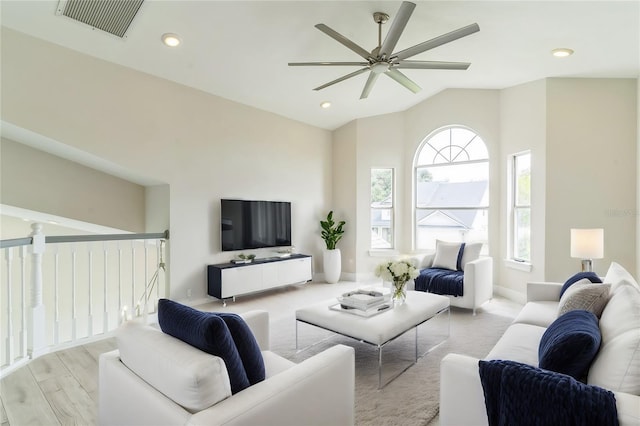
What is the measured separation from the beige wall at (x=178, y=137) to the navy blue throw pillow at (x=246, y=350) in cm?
339

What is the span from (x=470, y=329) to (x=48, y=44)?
213 inches

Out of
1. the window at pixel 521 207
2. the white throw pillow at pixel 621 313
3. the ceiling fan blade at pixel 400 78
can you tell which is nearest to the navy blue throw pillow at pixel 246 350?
the white throw pillow at pixel 621 313

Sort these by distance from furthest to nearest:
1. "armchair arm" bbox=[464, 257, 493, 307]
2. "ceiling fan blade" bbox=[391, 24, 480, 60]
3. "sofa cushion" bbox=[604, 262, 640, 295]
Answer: "armchair arm" bbox=[464, 257, 493, 307] < "ceiling fan blade" bbox=[391, 24, 480, 60] < "sofa cushion" bbox=[604, 262, 640, 295]

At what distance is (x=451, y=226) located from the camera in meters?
6.04

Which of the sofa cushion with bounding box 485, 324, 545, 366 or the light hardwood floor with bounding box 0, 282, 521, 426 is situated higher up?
the sofa cushion with bounding box 485, 324, 545, 366

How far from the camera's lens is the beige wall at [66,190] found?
4000mm

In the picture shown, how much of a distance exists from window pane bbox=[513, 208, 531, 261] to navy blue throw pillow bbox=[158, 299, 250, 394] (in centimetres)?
481

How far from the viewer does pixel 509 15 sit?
313 cm

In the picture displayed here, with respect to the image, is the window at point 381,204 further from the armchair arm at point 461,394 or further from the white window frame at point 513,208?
the armchair arm at point 461,394

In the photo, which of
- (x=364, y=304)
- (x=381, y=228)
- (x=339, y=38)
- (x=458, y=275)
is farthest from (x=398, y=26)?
(x=381, y=228)

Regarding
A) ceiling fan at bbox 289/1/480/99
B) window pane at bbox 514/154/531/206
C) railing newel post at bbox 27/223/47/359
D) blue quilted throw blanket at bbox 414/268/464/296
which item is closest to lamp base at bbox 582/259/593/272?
blue quilted throw blanket at bbox 414/268/464/296

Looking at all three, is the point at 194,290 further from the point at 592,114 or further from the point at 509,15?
the point at 592,114

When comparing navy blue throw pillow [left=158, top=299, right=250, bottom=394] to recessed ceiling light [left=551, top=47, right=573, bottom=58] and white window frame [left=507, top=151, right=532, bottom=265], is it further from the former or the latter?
white window frame [left=507, top=151, right=532, bottom=265]

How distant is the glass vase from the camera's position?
3131 millimetres
